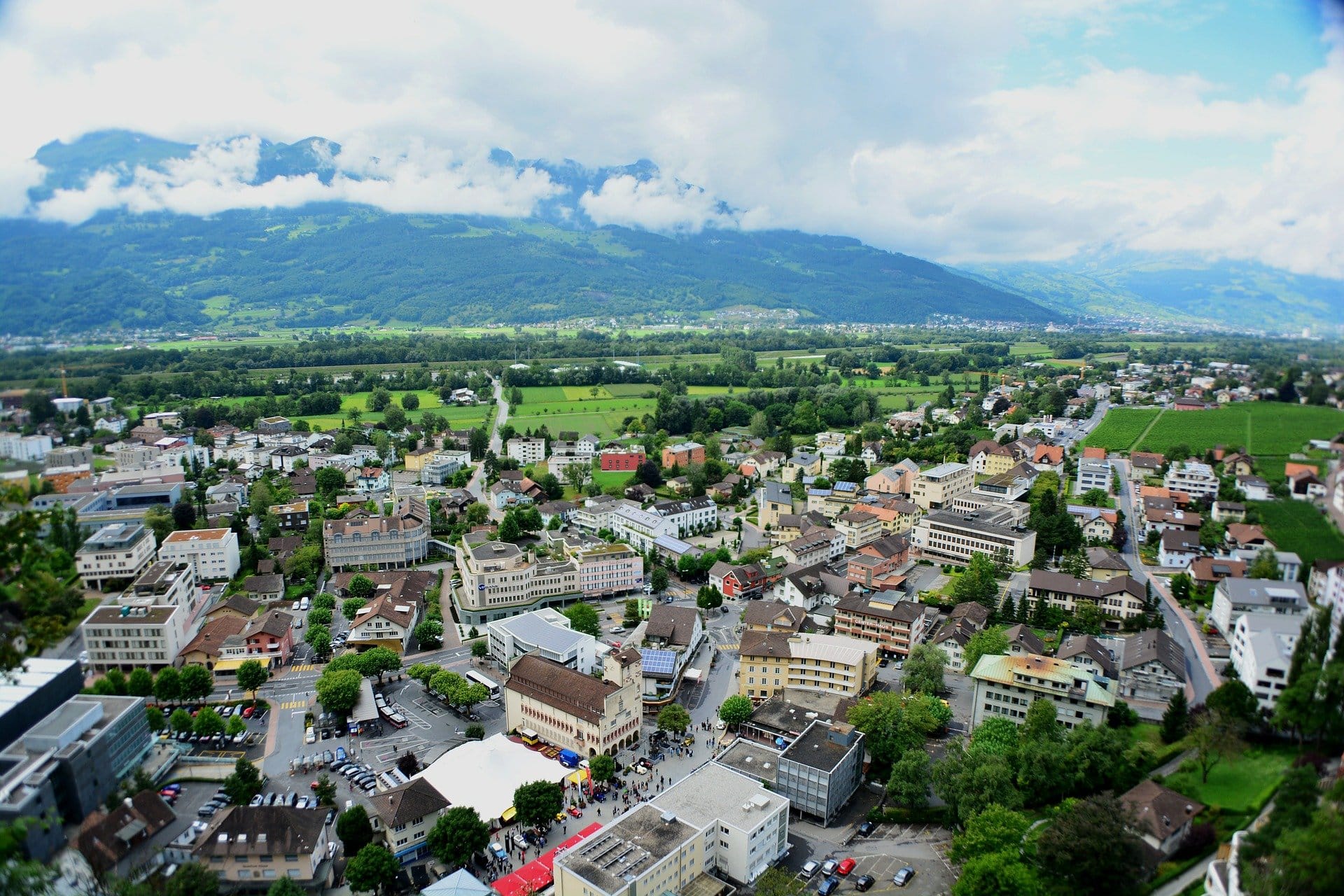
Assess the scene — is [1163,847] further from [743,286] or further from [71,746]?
[743,286]

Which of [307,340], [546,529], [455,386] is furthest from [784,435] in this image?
[307,340]

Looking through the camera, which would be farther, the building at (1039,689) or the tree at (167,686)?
the tree at (167,686)

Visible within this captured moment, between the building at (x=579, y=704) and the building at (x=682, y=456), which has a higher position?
the building at (x=682, y=456)

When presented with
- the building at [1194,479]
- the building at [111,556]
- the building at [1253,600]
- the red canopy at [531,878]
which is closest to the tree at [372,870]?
the red canopy at [531,878]

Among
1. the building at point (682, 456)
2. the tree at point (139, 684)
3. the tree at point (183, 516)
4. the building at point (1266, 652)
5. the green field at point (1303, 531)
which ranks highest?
the green field at point (1303, 531)

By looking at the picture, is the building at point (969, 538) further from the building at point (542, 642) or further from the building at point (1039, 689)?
the building at point (542, 642)

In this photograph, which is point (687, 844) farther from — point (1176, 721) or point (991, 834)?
point (1176, 721)

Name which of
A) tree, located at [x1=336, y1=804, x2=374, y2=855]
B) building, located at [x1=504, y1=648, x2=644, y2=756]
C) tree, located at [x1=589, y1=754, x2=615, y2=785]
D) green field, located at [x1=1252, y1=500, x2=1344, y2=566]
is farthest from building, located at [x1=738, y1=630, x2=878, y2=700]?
tree, located at [x1=336, y1=804, x2=374, y2=855]
